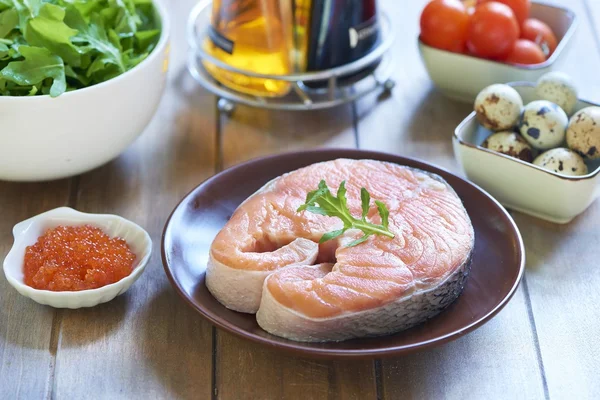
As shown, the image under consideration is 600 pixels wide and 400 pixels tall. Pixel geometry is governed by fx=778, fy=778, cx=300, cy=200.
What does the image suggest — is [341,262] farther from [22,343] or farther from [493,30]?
[493,30]

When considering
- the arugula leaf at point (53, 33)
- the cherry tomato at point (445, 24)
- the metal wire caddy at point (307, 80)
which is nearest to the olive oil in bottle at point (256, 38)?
→ the metal wire caddy at point (307, 80)

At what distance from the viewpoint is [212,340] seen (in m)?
1.10

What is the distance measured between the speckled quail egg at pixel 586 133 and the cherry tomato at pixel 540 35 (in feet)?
1.11

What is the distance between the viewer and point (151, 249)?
3.87ft

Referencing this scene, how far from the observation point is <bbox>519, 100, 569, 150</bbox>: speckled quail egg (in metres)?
1.33

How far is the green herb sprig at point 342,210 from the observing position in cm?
107

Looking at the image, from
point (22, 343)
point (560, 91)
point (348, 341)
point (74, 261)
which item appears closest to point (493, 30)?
point (560, 91)

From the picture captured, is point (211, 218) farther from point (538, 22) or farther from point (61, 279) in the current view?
point (538, 22)

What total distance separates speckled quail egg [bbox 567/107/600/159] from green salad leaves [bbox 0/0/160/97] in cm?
74

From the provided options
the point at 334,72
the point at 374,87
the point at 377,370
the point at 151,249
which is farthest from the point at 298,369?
the point at 374,87

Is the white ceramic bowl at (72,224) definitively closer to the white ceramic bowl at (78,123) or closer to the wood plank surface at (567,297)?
the white ceramic bowl at (78,123)

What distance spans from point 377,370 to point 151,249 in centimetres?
39

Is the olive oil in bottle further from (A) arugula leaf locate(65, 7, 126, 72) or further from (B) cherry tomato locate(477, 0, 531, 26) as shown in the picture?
(B) cherry tomato locate(477, 0, 531, 26)

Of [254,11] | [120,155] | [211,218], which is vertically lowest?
[120,155]
